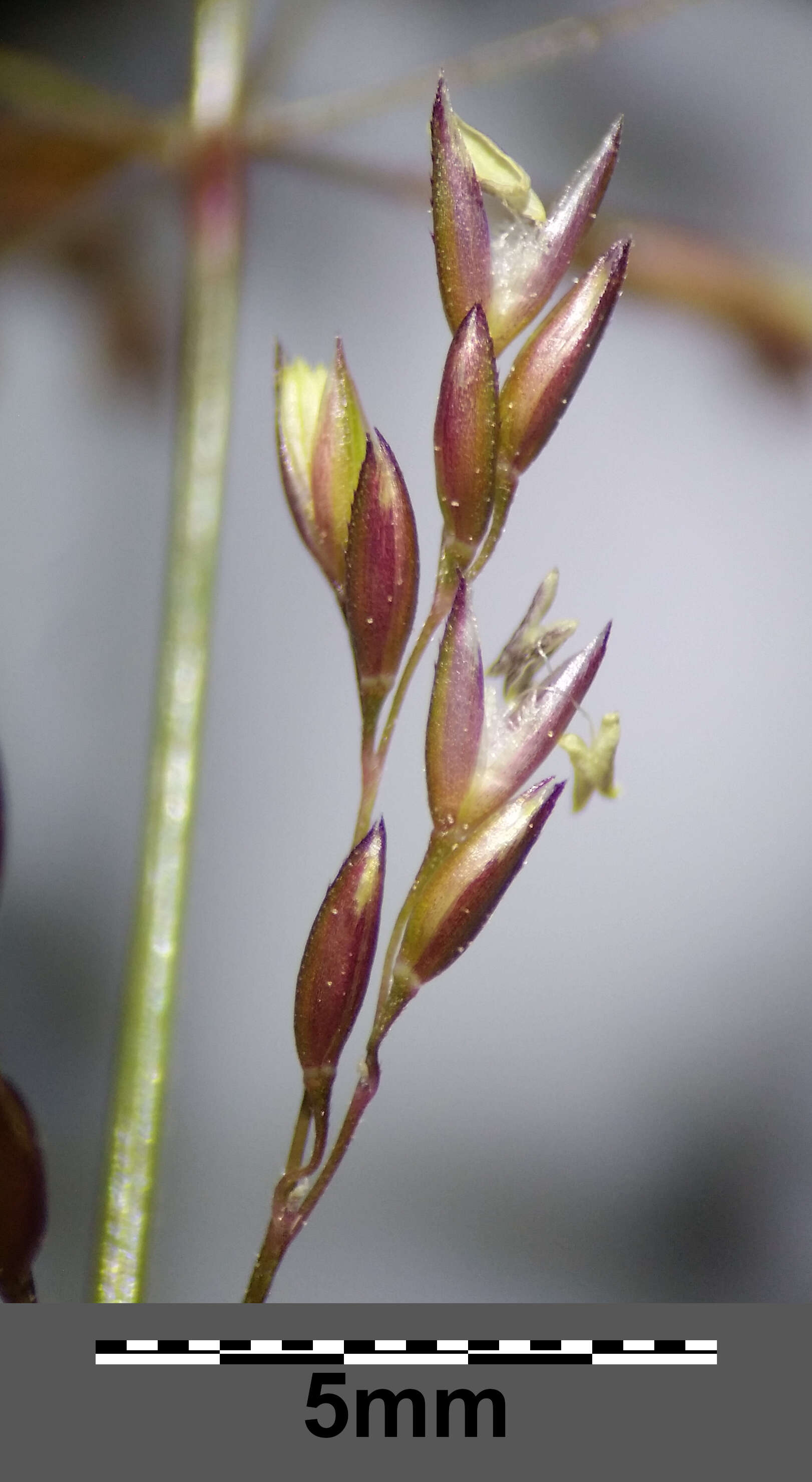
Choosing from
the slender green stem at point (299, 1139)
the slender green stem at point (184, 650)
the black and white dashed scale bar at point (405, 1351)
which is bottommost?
the black and white dashed scale bar at point (405, 1351)

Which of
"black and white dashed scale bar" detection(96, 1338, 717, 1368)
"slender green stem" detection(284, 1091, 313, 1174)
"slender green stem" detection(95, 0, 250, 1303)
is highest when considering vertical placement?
"slender green stem" detection(95, 0, 250, 1303)

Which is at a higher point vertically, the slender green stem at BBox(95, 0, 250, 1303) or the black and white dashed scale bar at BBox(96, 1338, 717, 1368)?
the slender green stem at BBox(95, 0, 250, 1303)

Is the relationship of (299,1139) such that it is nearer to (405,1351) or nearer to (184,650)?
(405,1351)

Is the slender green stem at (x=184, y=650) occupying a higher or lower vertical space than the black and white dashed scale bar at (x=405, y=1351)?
higher

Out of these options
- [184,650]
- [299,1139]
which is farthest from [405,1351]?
[184,650]
